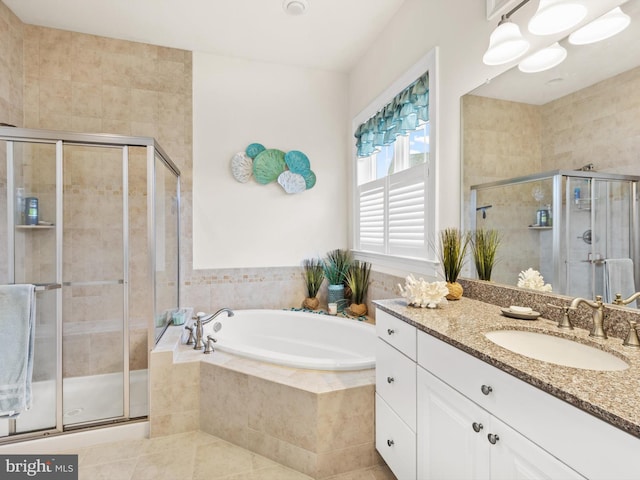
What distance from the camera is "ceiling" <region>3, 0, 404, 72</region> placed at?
2285 millimetres

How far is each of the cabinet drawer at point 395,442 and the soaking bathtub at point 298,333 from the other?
85 centimetres

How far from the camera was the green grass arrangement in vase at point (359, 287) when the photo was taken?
2865 mm

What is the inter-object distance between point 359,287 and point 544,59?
6.73 ft

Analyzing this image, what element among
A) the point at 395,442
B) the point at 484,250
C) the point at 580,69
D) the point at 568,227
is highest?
the point at 580,69

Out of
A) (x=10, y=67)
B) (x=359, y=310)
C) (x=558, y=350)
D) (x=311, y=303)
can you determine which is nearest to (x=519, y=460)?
(x=558, y=350)

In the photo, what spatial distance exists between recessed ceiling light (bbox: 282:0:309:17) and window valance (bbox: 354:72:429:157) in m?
0.90

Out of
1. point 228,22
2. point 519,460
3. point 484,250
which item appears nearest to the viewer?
point 519,460

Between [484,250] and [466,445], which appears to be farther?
[484,250]

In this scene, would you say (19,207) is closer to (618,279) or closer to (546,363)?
(546,363)

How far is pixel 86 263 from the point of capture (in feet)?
7.02

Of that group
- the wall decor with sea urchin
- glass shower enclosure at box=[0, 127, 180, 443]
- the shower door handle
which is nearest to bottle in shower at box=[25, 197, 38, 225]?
glass shower enclosure at box=[0, 127, 180, 443]

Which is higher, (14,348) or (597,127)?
(597,127)

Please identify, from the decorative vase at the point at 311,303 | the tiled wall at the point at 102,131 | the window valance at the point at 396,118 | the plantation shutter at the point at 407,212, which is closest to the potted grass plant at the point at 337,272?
the decorative vase at the point at 311,303

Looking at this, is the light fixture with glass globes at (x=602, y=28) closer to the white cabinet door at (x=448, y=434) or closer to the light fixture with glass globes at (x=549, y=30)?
the light fixture with glass globes at (x=549, y=30)
